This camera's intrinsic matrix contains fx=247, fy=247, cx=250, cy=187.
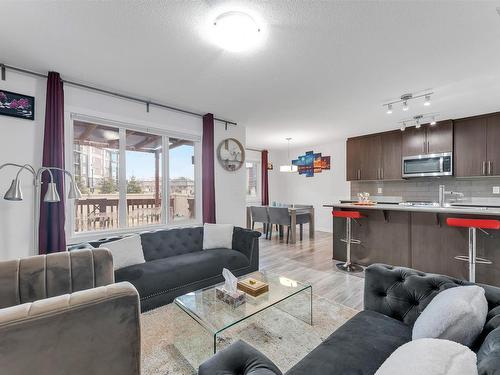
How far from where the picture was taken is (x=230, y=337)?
6.73 feet

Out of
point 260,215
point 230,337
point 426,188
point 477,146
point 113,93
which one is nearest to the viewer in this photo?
point 230,337

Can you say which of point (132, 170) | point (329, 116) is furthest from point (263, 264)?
point (329, 116)

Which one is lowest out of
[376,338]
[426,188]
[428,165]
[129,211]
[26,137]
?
[376,338]

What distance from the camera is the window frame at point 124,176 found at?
295 centimetres

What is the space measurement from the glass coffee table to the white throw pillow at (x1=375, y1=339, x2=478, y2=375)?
1.07 meters

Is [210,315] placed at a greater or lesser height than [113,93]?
lesser

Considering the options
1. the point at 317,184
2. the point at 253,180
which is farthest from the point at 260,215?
the point at 317,184

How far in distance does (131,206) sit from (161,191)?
498 mm

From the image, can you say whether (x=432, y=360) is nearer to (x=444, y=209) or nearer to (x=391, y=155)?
(x=444, y=209)

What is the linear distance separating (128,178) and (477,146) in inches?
237

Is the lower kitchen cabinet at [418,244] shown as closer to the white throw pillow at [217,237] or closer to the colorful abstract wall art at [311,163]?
the white throw pillow at [217,237]

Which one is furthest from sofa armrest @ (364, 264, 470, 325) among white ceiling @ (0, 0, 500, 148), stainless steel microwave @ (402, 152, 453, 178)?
stainless steel microwave @ (402, 152, 453, 178)

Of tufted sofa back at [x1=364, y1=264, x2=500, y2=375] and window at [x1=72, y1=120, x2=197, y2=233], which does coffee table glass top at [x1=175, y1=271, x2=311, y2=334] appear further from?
window at [x1=72, y1=120, x2=197, y2=233]

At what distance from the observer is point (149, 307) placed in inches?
96.2
